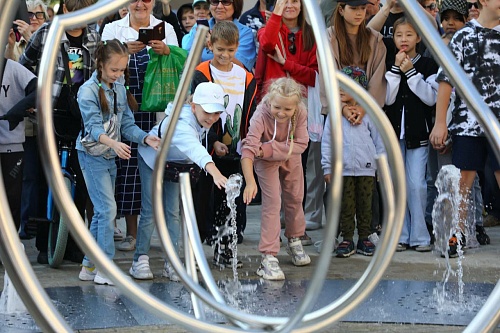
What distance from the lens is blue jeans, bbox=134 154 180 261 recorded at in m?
6.20

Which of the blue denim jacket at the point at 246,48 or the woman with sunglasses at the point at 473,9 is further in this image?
the woman with sunglasses at the point at 473,9

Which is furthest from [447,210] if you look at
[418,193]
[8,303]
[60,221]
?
[8,303]

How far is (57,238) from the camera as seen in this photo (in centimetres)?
629

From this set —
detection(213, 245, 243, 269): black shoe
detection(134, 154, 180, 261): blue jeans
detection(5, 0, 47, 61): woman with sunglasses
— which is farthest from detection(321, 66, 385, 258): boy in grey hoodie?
detection(5, 0, 47, 61): woman with sunglasses

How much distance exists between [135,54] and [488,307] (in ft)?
13.5

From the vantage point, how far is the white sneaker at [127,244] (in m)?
7.06

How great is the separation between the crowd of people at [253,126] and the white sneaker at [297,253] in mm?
10

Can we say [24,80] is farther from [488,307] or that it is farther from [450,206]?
[488,307]

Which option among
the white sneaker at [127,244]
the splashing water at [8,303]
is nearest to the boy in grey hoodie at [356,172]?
the white sneaker at [127,244]

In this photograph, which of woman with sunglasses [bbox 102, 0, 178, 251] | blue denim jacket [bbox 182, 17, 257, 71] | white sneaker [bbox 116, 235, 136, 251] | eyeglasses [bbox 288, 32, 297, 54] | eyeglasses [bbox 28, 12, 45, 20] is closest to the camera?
woman with sunglasses [bbox 102, 0, 178, 251]

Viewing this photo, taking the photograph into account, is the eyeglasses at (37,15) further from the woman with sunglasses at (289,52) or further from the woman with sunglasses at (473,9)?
A: the woman with sunglasses at (473,9)

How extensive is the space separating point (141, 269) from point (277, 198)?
98 centimetres

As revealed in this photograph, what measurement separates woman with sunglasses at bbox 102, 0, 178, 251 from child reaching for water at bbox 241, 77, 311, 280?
0.86 meters

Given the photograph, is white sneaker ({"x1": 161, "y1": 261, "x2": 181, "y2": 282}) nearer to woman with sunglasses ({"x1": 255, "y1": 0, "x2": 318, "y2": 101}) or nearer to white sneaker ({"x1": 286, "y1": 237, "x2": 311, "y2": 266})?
white sneaker ({"x1": 286, "y1": 237, "x2": 311, "y2": 266})
